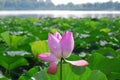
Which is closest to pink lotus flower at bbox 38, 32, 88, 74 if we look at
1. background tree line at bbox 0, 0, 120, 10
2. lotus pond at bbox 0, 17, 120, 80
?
lotus pond at bbox 0, 17, 120, 80

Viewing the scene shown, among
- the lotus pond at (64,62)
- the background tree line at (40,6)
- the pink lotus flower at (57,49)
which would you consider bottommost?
the background tree line at (40,6)

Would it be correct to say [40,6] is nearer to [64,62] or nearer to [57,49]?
[64,62]

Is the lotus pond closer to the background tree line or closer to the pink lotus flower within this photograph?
the pink lotus flower

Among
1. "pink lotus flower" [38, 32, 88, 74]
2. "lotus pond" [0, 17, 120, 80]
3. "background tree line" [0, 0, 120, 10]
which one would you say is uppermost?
"pink lotus flower" [38, 32, 88, 74]

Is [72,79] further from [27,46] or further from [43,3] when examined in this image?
[43,3]

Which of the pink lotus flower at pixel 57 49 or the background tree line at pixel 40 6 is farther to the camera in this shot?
the background tree line at pixel 40 6

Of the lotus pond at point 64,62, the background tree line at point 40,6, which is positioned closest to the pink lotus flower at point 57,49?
the lotus pond at point 64,62

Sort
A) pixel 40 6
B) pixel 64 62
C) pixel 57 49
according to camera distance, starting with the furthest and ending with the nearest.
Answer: pixel 40 6
pixel 64 62
pixel 57 49

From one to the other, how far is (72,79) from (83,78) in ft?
0.08

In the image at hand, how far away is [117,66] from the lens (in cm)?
99

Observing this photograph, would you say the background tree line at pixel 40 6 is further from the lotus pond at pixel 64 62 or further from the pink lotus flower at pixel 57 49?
the pink lotus flower at pixel 57 49

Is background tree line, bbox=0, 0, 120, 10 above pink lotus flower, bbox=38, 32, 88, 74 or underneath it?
underneath

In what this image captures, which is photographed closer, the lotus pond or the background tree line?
the lotus pond

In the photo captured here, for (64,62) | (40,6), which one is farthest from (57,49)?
(40,6)
